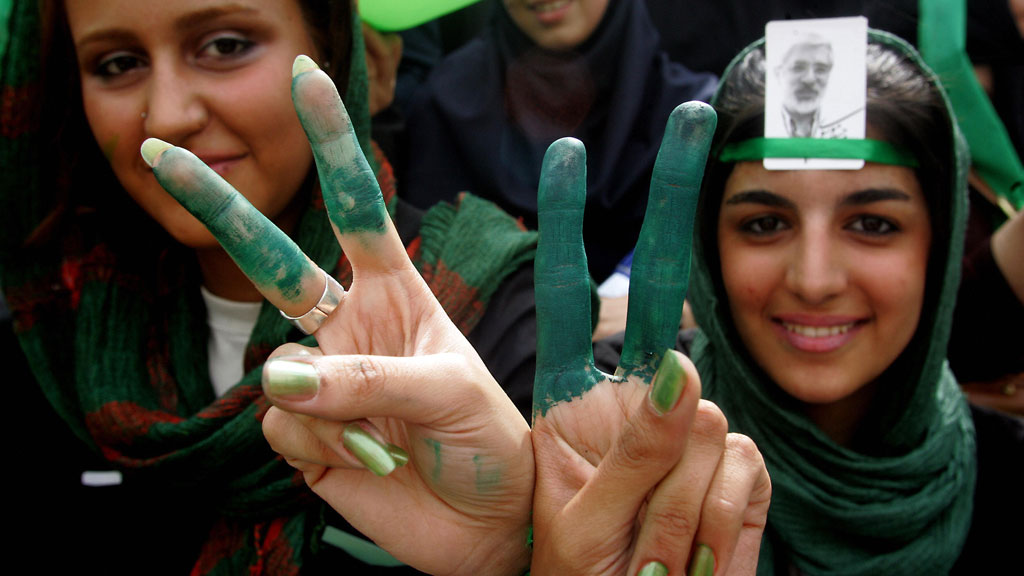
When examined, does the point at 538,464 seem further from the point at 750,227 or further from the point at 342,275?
the point at 750,227

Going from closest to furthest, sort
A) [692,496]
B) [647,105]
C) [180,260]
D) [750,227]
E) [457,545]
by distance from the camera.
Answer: [692,496] < [457,545] < [750,227] < [180,260] < [647,105]

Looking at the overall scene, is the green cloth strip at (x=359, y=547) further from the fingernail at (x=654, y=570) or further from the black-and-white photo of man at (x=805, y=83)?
the black-and-white photo of man at (x=805, y=83)

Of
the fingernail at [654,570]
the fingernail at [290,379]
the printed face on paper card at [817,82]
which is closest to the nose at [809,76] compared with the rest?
the printed face on paper card at [817,82]

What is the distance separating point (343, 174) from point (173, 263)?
100 centimetres

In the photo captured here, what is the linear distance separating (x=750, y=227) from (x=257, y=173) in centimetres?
97

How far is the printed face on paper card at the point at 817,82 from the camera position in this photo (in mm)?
1447

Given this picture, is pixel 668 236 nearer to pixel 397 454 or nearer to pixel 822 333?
pixel 397 454

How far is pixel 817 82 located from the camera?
1.46 meters

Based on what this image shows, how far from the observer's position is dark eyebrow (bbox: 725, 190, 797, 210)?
4.76ft

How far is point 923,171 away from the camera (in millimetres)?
1498

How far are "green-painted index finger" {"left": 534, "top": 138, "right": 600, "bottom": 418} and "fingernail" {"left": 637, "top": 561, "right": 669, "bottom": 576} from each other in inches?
8.1

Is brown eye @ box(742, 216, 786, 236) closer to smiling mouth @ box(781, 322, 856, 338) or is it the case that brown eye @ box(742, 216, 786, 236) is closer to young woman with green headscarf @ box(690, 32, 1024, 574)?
young woman with green headscarf @ box(690, 32, 1024, 574)

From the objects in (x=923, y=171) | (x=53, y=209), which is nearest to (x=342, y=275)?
(x=53, y=209)

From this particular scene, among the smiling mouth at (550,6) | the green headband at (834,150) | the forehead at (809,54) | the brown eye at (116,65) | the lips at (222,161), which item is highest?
the smiling mouth at (550,6)
